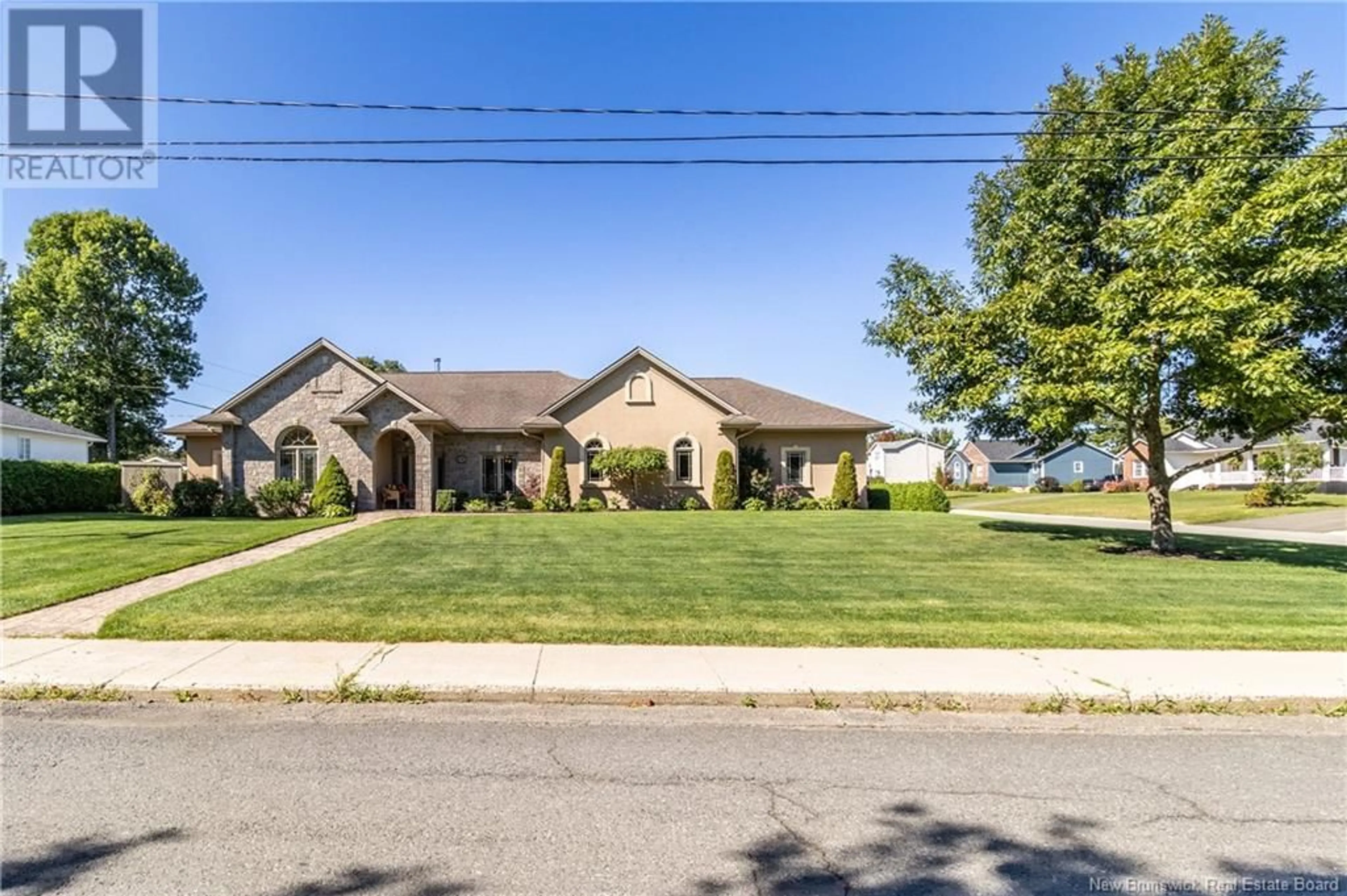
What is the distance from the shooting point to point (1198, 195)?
35.9ft

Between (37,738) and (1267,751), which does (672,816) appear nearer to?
(1267,751)

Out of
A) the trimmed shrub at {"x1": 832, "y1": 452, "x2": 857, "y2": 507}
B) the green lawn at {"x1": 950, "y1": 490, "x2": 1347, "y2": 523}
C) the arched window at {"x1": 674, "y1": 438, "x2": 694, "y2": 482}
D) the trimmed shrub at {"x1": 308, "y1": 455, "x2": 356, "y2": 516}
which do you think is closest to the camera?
the trimmed shrub at {"x1": 308, "y1": 455, "x2": 356, "y2": 516}

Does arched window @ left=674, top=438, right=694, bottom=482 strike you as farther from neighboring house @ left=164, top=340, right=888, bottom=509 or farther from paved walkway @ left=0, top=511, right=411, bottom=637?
paved walkway @ left=0, top=511, right=411, bottom=637

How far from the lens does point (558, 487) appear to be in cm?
2327

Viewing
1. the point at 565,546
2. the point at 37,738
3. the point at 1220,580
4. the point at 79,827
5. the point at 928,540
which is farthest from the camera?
the point at 928,540

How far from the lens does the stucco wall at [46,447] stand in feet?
94.2

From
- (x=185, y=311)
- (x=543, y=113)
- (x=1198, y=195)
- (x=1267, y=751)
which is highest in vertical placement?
(x=185, y=311)

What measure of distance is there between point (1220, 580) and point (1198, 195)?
254 inches

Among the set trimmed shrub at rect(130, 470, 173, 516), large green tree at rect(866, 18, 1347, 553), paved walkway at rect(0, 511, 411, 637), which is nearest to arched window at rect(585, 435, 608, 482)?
paved walkway at rect(0, 511, 411, 637)

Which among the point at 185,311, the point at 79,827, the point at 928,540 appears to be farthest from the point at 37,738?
the point at 185,311

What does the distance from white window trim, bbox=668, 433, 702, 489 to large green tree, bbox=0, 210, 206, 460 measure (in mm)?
35864

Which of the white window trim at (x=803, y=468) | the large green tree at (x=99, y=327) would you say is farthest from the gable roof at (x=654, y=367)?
the large green tree at (x=99, y=327)

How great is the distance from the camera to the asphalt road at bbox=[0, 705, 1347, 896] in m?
3.02

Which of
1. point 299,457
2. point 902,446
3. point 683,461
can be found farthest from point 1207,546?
point 902,446
